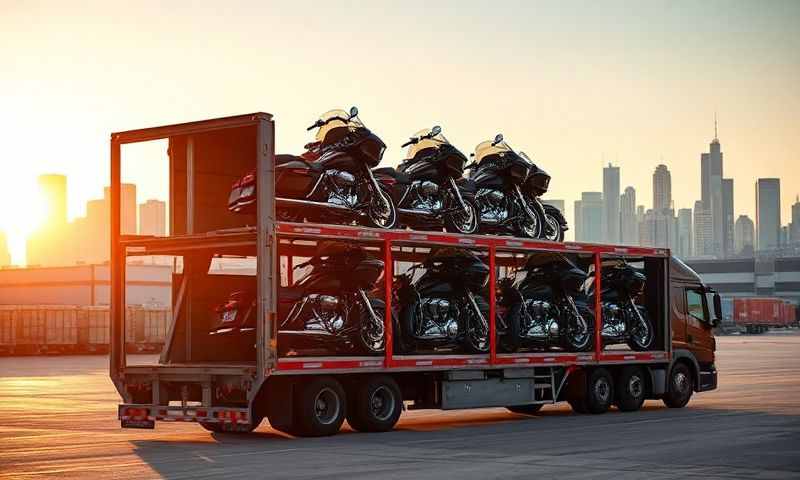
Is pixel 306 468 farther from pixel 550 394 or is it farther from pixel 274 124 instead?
pixel 550 394

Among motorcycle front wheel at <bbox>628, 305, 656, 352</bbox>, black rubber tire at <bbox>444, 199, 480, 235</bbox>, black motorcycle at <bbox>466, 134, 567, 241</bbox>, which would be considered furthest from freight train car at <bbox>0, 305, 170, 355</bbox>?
black rubber tire at <bbox>444, 199, 480, 235</bbox>

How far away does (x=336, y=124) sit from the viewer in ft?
62.1

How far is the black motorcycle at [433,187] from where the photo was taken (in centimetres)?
1997

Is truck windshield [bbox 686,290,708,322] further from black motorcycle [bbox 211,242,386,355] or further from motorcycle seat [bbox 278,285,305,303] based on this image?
motorcycle seat [bbox 278,285,305,303]

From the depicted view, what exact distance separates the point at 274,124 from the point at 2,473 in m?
5.80

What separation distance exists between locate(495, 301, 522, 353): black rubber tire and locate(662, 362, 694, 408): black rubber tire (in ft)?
13.2

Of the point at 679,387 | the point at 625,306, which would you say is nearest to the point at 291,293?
the point at 625,306

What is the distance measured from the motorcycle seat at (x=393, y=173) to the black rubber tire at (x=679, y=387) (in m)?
6.91

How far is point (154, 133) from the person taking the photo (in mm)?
17875

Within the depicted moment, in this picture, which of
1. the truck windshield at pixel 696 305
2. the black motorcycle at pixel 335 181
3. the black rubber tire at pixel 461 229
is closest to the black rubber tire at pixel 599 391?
the truck windshield at pixel 696 305

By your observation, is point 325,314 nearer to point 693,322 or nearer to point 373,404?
point 373,404

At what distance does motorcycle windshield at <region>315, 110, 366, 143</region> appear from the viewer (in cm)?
1888

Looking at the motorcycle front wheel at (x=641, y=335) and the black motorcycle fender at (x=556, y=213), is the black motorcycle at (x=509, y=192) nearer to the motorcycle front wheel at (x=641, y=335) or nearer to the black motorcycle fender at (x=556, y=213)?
the black motorcycle fender at (x=556, y=213)

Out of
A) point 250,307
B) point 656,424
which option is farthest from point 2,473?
point 656,424
